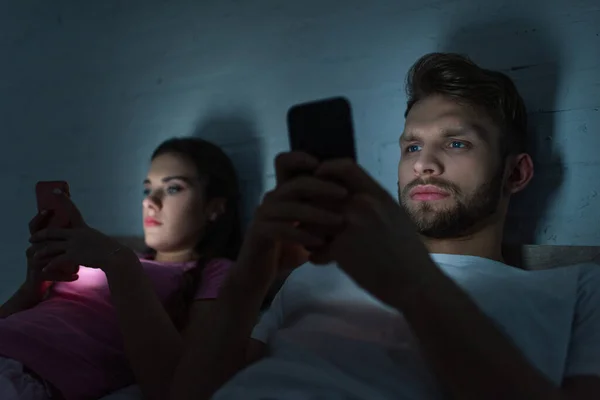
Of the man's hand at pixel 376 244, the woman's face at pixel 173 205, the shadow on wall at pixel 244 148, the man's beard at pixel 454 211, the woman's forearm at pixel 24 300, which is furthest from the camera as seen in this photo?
the shadow on wall at pixel 244 148

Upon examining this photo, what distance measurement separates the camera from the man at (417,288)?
607mm

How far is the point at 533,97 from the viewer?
3.72 feet

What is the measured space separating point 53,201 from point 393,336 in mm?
751

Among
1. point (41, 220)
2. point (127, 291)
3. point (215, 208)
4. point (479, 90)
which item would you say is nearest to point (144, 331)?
point (127, 291)

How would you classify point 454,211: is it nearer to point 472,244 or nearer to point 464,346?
point 472,244

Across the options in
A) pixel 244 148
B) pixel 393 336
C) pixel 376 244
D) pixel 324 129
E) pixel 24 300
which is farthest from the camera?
pixel 244 148

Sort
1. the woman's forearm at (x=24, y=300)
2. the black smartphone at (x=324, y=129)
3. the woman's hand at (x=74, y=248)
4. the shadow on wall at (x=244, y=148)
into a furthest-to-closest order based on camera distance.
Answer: the shadow on wall at (x=244, y=148), the woman's forearm at (x=24, y=300), the woman's hand at (x=74, y=248), the black smartphone at (x=324, y=129)

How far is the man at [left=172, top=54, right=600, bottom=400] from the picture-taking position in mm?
607

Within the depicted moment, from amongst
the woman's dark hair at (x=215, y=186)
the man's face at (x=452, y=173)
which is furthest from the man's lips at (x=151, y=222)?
the man's face at (x=452, y=173)

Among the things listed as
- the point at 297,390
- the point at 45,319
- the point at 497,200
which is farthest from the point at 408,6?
the point at 45,319

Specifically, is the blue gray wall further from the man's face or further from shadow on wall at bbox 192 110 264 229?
the man's face

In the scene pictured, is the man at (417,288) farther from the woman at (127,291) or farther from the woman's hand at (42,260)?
the woman's hand at (42,260)

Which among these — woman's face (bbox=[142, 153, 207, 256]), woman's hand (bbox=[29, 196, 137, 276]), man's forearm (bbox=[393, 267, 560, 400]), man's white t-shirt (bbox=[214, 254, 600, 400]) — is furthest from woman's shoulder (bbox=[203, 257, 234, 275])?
man's forearm (bbox=[393, 267, 560, 400])

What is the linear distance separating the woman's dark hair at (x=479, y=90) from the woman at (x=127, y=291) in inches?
23.7
